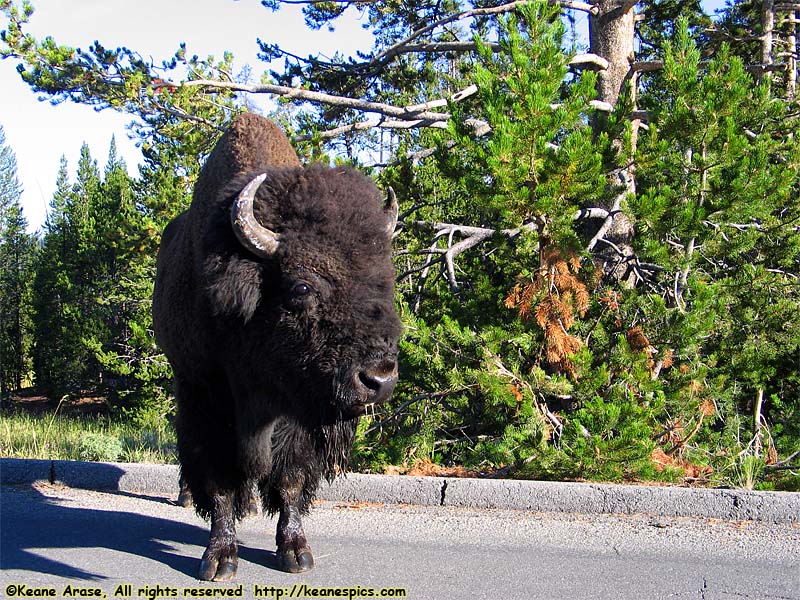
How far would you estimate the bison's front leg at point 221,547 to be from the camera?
4262mm

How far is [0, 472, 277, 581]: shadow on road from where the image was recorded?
14.8 ft

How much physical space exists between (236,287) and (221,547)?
1.52m

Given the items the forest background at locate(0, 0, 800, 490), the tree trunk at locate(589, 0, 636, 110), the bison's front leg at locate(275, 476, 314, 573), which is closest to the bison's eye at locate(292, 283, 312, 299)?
the bison's front leg at locate(275, 476, 314, 573)

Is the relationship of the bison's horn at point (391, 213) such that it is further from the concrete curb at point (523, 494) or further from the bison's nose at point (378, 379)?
the concrete curb at point (523, 494)

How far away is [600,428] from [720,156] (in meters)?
2.73

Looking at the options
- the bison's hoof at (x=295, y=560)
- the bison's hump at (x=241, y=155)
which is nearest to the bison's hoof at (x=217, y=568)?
the bison's hoof at (x=295, y=560)

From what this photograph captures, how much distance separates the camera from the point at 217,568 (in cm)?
428

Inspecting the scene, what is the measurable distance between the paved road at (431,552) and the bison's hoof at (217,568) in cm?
8

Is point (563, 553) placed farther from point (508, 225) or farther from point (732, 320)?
point (732, 320)

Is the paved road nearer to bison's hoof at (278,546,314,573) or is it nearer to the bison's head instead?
bison's hoof at (278,546,314,573)

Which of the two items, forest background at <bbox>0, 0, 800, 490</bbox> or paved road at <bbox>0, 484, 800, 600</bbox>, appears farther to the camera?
forest background at <bbox>0, 0, 800, 490</bbox>

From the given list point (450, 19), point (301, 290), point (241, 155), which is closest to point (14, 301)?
point (450, 19)

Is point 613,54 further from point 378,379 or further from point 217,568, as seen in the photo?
point 217,568

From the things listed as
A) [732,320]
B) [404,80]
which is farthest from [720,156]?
[404,80]
